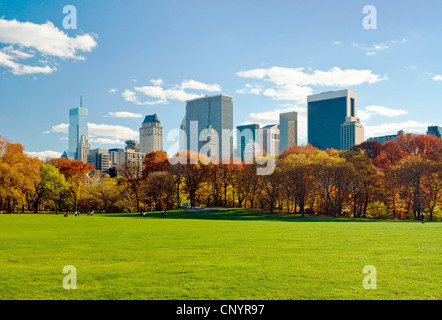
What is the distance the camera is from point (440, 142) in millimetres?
68688

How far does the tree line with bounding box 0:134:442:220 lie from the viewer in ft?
182

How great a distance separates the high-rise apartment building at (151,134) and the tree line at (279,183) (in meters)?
83.5

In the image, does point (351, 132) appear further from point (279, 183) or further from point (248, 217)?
point (248, 217)

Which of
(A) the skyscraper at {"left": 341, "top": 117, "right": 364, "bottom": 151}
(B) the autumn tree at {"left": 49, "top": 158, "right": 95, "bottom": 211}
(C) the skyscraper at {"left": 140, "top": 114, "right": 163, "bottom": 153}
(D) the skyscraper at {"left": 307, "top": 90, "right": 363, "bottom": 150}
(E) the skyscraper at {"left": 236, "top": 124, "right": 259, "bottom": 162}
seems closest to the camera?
(B) the autumn tree at {"left": 49, "top": 158, "right": 95, "bottom": 211}

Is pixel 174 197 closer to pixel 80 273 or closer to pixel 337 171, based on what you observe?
pixel 337 171

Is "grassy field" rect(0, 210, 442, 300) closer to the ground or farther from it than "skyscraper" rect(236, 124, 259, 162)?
closer to the ground

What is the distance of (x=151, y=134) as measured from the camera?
187000mm

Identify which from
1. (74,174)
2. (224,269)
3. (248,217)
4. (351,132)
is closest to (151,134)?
(351,132)

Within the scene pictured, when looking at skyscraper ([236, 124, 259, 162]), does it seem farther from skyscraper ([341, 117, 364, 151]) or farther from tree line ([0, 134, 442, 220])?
tree line ([0, 134, 442, 220])

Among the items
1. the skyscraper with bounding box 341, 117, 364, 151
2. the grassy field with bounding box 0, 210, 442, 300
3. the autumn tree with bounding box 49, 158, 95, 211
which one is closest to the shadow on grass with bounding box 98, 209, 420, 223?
the autumn tree with bounding box 49, 158, 95, 211

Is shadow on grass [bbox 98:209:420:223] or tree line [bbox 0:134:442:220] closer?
shadow on grass [bbox 98:209:420:223]

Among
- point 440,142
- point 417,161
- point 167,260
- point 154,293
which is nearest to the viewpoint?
point 154,293
